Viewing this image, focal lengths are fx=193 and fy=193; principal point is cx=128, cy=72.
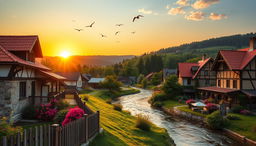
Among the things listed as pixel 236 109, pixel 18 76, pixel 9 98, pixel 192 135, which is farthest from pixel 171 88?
pixel 9 98

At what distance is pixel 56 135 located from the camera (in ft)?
25.7

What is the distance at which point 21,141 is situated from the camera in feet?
21.4

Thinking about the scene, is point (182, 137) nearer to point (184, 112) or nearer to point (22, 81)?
point (184, 112)

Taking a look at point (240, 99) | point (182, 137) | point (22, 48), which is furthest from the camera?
point (240, 99)

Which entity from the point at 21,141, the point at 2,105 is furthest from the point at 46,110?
the point at 21,141

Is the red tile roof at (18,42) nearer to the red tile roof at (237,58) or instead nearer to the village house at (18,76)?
the village house at (18,76)

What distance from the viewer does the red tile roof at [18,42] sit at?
18688mm

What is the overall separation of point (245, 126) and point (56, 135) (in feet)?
75.7

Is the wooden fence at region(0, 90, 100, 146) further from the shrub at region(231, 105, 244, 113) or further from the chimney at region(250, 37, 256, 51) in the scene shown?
the chimney at region(250, 37, 256, 51)

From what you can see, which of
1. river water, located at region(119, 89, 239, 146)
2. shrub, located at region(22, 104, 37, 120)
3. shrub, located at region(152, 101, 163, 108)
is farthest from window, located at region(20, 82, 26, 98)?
shrub, located at region(152, 101, 163, 108)

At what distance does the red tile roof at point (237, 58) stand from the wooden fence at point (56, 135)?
30007 mm

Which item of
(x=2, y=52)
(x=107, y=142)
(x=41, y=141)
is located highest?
(x=2, y=52)

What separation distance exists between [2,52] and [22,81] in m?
2.96

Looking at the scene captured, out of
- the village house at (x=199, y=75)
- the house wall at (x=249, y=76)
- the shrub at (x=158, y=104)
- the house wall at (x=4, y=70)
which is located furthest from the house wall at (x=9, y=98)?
the village house at (x=199, y=75)
